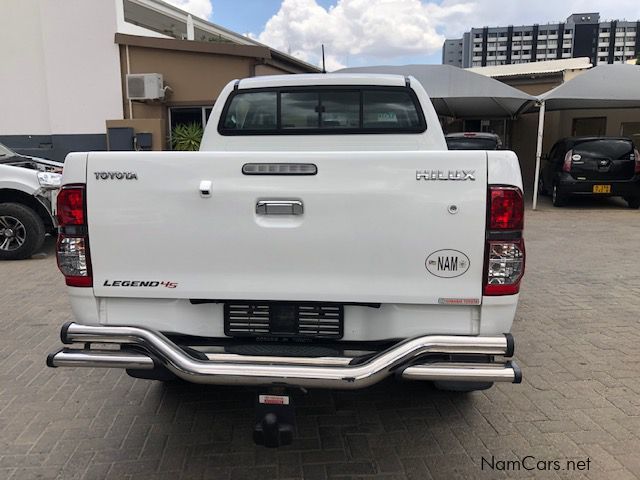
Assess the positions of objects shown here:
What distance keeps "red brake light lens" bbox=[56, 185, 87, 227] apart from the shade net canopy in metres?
12.3

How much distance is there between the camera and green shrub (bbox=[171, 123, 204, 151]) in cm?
1280

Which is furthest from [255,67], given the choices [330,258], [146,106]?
[330,258]

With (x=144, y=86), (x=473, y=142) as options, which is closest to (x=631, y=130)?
(x=473, y=142)

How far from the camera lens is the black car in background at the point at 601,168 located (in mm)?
12078

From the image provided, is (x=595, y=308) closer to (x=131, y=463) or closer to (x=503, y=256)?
(x=503, y=256)

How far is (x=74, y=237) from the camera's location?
2.63m

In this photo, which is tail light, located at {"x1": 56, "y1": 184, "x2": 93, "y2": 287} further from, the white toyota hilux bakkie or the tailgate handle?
the tailgate handle

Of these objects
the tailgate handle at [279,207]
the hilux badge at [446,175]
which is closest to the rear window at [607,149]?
the hilux badge at [446,175]

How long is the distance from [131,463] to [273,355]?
1.06 m

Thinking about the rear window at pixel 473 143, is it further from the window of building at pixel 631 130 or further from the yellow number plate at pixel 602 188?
the window of building at pixel 631 130

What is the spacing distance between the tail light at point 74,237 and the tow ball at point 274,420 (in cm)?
102

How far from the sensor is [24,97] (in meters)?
14.0

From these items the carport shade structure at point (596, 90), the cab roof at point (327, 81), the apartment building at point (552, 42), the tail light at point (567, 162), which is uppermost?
the apartment building at point (552, 42)

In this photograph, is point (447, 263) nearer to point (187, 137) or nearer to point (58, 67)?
point (187, 137)
